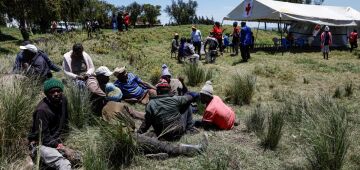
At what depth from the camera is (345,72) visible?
13.7 meters

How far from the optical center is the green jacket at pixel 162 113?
18.8ft

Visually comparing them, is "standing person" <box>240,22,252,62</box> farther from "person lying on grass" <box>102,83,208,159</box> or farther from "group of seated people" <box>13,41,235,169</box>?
"person lying on grass" <box>102,83,208,159</box>

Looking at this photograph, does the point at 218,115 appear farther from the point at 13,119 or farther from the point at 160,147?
the point at 13,119

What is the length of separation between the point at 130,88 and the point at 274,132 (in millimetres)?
3701

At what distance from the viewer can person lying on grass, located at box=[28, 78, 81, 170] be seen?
15.1 feet

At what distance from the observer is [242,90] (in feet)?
29.5

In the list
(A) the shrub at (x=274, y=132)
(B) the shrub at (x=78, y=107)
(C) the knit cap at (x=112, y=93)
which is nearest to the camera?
(A) the shrub at (x=274, y=132)

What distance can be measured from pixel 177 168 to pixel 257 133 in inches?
65.9

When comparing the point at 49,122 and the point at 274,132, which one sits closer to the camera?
the point at 49,122

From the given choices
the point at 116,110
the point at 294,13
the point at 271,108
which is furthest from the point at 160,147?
the point at 294,13

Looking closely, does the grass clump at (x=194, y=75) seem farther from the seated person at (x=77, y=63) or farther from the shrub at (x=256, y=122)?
the shrub at (x=256, y=122)

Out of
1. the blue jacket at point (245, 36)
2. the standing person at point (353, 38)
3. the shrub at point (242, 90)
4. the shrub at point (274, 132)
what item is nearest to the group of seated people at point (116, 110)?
the shrub at point (274, 132)

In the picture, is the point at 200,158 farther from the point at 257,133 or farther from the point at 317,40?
the point at 317,40

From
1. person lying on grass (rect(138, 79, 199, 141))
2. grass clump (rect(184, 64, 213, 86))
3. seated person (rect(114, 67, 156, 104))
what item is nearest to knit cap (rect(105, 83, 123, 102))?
seated person (rect(114, 67, 156, 104))
